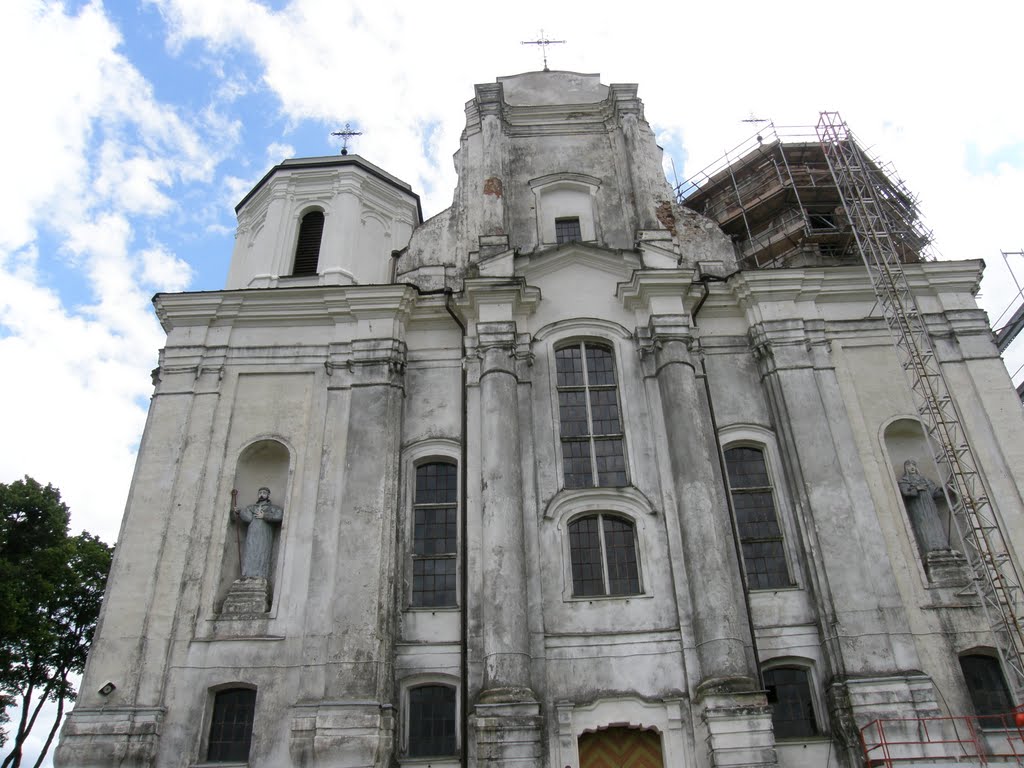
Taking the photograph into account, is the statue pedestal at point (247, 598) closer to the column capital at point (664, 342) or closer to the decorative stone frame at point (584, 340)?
the decorative stone frame at point (584, 340)

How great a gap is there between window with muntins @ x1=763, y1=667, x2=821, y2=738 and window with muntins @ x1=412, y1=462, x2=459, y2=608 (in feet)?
18.9

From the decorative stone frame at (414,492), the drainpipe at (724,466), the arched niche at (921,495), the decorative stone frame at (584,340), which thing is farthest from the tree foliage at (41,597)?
the arched niche at (921,495)

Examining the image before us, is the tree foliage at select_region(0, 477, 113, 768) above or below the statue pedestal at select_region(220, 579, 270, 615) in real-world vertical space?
above

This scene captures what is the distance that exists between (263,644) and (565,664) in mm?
5210

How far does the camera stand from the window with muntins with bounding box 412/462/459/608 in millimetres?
15406

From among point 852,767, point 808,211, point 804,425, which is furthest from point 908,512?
point 808,211

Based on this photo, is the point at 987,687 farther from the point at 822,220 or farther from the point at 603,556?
the point at 822,220

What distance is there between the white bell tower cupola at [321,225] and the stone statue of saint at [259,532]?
611cm

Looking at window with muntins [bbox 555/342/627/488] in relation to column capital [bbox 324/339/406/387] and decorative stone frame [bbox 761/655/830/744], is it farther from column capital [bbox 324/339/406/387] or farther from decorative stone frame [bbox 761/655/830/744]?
decorative stone frame [bbox 761/655/830/744]

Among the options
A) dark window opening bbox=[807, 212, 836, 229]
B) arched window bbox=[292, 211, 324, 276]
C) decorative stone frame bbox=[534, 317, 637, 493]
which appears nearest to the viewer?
decorative stone frame bbox=[534, 317, 637, 493]

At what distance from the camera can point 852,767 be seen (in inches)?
520

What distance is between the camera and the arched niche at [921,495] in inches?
616

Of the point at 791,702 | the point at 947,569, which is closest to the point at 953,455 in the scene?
the point at 947,569

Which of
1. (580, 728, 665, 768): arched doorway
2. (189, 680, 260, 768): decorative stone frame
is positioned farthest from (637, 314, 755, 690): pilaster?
(189, 680, 260, 768): decorative stone frame
